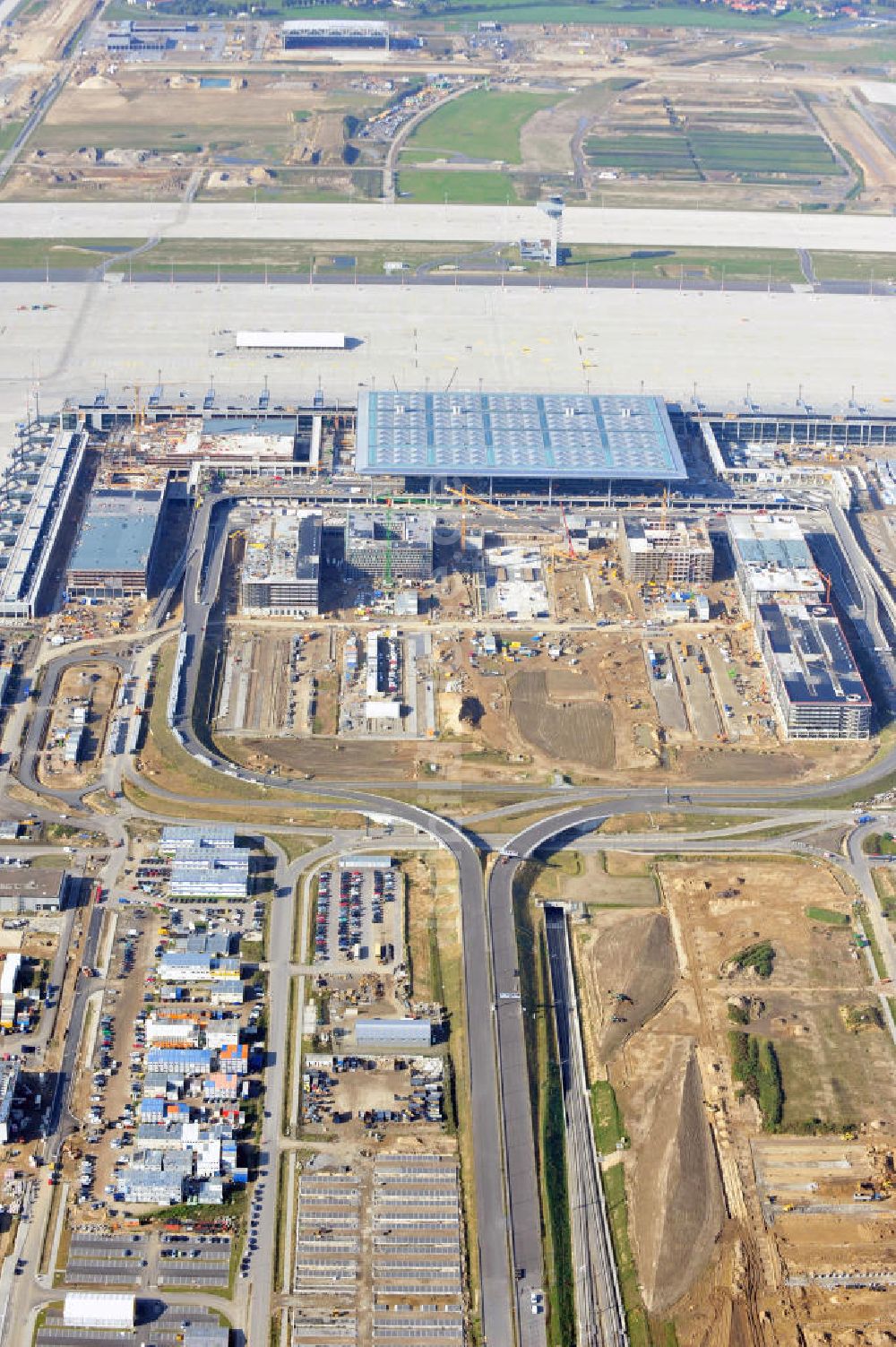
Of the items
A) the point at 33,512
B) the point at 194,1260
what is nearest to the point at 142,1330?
the point at 194,1260

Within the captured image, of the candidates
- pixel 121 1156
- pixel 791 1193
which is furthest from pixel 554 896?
pixel 121 1156

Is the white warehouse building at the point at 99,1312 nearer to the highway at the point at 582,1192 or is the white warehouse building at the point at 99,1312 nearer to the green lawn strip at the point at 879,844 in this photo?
the highway at the point at 582,1192

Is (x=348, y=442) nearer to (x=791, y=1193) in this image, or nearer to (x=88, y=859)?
(x=88, y=859)

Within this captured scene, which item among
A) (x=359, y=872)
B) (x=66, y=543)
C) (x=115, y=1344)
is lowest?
(x=115, y=1344)

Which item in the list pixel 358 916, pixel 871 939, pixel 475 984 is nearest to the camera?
pixel 475 984

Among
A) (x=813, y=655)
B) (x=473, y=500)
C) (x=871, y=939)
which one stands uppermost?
(x=473, y=500)

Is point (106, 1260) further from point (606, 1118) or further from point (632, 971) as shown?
point (632, 971)

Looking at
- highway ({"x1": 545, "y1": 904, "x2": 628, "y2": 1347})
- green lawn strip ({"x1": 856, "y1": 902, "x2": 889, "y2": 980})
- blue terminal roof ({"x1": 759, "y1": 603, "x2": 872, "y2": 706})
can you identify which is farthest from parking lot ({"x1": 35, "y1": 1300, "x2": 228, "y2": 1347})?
blue terminal roof ({"x1": 759, "y1": 603, "x2": 872, "y2": 706})
